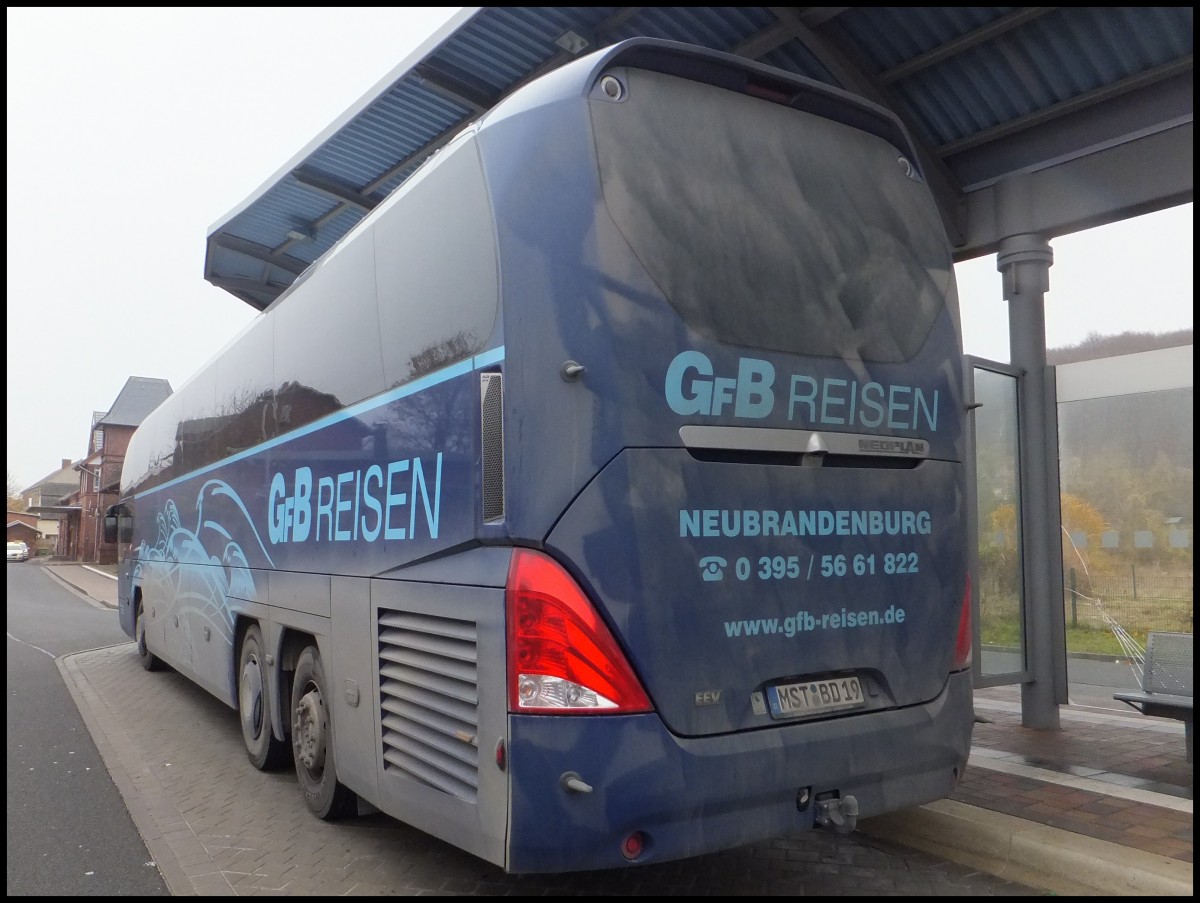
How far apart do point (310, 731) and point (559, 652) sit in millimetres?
2860

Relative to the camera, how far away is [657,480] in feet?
11.9

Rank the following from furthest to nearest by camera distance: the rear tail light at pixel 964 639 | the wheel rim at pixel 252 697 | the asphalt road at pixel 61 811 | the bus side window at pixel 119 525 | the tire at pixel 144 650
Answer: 1. the bus side window at pixel 119 525
2. the tire at pixel 144 650
3. the wheel rim at pixel 252 697
4. the asphalt road at pixel 61 811
5. the rear tail light at pixel 964 639

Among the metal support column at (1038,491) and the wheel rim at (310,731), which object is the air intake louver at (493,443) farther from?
the metal support column at (1038,491)

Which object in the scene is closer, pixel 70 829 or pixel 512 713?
pixel 512 713

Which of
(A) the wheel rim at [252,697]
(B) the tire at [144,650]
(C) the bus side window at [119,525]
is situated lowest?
(B) the tire at [144,650]

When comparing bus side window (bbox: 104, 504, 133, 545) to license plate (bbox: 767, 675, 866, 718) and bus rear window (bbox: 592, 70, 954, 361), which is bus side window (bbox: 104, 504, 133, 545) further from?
license plate (bbox: 767, 675, 866, 718)

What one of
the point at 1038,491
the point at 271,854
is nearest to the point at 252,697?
the point at 271,854

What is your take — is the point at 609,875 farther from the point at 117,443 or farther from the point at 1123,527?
the point at 117,443

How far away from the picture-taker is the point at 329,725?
17.5 feet

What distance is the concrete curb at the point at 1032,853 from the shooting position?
4195 mm

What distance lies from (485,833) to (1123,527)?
26.2 feet

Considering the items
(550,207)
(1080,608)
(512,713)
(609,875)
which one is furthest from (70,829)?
(1080,608)

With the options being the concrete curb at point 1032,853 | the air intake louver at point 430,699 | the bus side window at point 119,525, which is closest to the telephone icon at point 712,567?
the air intake louver at point 430,699

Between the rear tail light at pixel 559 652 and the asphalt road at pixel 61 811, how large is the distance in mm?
2530
